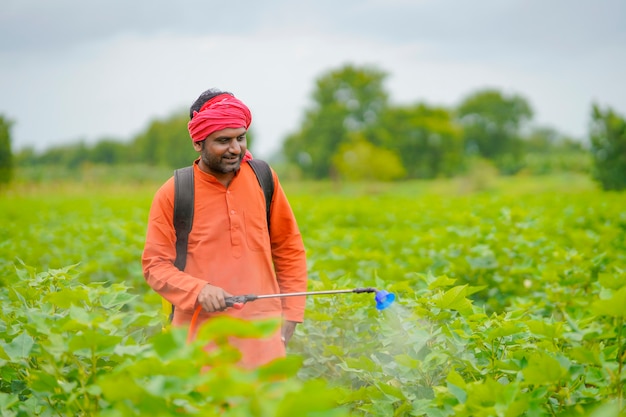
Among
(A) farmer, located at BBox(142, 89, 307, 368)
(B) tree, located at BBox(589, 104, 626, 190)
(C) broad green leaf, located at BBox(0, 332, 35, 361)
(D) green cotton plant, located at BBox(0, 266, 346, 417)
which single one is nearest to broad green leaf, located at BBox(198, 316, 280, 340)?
(D) green cotton plant, located at BBox(0, 266, 346, 417)

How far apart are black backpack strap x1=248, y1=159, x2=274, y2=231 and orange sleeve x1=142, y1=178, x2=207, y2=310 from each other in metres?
0.39

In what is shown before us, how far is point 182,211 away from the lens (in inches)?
113

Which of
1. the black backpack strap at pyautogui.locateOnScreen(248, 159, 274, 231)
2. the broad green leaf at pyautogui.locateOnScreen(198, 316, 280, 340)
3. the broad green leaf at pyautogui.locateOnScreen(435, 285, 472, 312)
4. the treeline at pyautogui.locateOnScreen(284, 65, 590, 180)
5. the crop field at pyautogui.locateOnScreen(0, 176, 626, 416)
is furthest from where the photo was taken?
the treeline at pyautogui.locateOnScreen(284, 65, 590, 180)

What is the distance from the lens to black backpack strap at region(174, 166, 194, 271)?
286 cm

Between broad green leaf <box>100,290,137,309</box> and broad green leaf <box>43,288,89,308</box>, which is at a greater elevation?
broad green leaf <box>43,288,89,308</box>

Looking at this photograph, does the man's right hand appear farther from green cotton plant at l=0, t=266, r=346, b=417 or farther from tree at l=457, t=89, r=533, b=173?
tree at l=457, t=89, r=533, b=173

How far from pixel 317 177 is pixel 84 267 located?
198ft

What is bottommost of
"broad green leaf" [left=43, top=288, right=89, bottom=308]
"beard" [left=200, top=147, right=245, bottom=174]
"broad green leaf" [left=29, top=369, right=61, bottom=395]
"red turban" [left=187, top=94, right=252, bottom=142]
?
"broad green leaf" [left=29, top=369, right=61, bottom=395]

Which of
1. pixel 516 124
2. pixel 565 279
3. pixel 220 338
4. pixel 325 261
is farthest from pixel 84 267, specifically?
pixel 516 124

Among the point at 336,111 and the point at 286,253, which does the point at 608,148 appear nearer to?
the point at 286,253

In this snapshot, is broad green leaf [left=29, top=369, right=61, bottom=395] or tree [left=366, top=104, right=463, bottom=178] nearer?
broad green leaf [left=29, top=369, right=61, bottom=395]

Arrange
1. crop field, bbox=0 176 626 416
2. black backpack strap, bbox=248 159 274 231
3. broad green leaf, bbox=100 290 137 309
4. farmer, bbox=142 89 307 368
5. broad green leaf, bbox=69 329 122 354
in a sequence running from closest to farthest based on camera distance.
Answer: crop field, bbox=0 176 626 416 → broad green leaf, bbox=69 329 122 354 → broad green leaf, bbox=100 290 137 309 → farmer, bbox=142 89 307 368 → black backpack strap, bbox=248 159 274 231

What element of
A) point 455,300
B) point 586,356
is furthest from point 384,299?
point 586,356

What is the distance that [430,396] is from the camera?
104 inches
